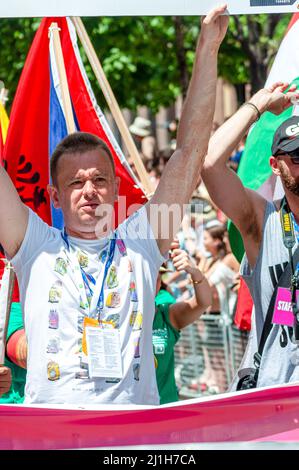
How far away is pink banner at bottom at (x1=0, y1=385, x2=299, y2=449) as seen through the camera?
3.89 metres

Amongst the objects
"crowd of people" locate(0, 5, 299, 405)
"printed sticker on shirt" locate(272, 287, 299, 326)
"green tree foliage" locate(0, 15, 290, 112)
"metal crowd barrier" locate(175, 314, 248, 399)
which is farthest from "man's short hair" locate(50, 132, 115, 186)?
"green tree foliage" locate(0, 15, 290, 112)

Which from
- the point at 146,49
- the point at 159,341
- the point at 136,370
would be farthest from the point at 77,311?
the point at 146,49

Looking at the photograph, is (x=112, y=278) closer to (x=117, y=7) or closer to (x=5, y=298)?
(x=5, y=298)

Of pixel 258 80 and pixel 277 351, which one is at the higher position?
pixel 258 80

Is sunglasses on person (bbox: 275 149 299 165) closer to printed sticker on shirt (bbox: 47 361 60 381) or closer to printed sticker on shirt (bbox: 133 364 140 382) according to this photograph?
printed sticker on shirt (bbox: 133 364 140 382)

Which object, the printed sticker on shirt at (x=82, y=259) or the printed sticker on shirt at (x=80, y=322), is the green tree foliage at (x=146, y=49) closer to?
the printed sticker on shirt at (x=82, y=259)

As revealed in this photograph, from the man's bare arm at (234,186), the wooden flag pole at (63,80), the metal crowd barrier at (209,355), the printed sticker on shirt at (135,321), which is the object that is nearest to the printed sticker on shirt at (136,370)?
the printed sticker on shirt at (135,321)

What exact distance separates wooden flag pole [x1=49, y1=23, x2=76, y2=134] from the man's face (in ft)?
5.34

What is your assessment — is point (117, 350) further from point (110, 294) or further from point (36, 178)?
point (36, 178)

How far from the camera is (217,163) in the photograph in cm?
459

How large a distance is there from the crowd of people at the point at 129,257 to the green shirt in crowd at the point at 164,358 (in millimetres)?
1018
